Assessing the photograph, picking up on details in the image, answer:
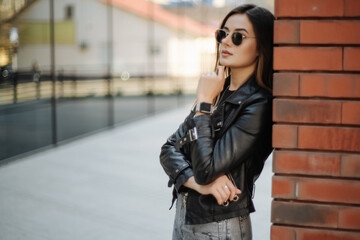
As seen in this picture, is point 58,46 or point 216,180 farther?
point 58,46

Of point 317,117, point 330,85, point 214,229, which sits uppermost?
point 330,85

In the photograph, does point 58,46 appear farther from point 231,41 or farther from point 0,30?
point 231,41

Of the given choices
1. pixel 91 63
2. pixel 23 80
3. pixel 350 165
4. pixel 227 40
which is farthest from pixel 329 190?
pixel 91 63

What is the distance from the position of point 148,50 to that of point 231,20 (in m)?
13.1

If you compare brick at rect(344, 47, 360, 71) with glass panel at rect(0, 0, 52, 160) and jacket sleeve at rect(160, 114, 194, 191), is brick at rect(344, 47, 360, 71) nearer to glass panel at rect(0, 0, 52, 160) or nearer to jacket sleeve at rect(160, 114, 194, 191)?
jacket sleeve at rect(160, 114, 194, 191)

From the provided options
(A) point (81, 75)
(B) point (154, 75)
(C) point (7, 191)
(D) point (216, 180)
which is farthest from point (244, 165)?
(B) point (154, 75)

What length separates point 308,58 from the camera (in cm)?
173

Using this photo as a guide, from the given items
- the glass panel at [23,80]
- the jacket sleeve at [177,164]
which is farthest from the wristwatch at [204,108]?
the glass panel at [23,80]

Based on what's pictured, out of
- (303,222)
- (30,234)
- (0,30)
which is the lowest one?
(30,234)

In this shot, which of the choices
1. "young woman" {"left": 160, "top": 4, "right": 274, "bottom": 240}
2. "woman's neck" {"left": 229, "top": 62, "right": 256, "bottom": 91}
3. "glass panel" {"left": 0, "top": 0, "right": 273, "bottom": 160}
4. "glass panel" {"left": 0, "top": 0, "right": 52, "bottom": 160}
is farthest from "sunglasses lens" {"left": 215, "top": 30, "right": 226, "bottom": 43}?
"glass panel" {"left": 0, "top": 0, "right": 52, "bottom": 160}

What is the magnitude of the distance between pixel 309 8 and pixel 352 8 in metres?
0.14

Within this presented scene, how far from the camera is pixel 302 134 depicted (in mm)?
1765

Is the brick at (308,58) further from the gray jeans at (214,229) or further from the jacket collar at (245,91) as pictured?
the gray jeans at (214,229)

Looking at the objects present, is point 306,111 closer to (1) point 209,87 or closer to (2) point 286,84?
(2) point 286,84
